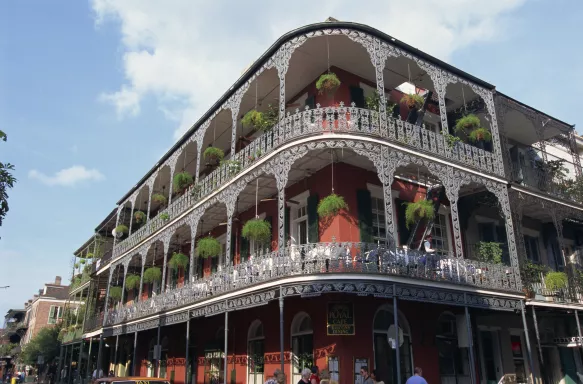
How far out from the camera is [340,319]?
1225cm

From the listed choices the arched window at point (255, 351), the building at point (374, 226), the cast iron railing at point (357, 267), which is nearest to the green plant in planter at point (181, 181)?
the building at point (374, 226)

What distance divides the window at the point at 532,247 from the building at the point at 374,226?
0.09 metres

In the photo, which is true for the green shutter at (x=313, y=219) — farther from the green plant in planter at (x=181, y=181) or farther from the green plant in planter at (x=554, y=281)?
the green plant in planter at (x=554, y=281)

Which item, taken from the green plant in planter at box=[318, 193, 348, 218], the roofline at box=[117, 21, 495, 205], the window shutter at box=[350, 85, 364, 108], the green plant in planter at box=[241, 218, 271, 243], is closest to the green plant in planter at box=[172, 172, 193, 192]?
the roofline at box=[117, 21, 495, 205]

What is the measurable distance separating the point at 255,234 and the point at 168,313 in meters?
6.35

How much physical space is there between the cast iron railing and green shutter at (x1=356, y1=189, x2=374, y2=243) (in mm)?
1199

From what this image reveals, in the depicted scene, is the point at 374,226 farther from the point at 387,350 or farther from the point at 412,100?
the point at 412,100

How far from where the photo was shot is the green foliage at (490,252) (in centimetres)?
1484

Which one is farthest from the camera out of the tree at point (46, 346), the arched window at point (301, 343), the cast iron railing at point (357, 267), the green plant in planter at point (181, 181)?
the tree at point (46, 346)

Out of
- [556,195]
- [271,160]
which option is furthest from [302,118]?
[556,195]

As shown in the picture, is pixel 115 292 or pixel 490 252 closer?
pixel 490 252

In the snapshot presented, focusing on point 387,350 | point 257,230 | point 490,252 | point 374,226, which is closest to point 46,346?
point 257,230

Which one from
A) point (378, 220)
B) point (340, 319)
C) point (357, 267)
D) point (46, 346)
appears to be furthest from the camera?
point (46, 346)

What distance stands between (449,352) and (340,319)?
4.58m
